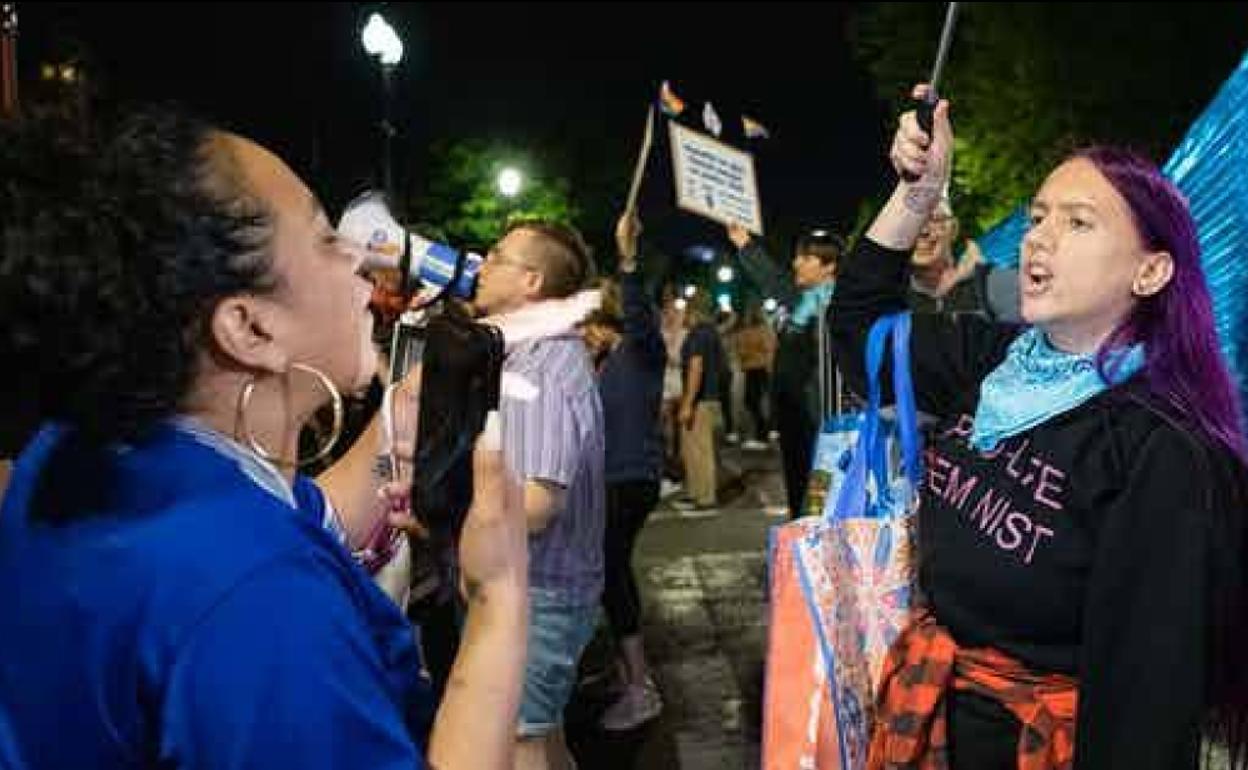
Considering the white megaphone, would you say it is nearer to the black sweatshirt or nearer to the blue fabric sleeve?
the black sweatshirt

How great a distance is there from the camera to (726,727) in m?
4.70

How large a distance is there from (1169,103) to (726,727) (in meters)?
22.5

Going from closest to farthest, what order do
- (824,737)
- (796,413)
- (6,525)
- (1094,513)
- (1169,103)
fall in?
(6,525) → (1094,513) → (824,737) → (796,413) → (1169,103)

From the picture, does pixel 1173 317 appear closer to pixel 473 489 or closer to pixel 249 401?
pixel 473 489

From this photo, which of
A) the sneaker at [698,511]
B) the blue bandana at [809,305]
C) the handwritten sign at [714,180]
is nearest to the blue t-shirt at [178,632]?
the blue bandana at [809,305]

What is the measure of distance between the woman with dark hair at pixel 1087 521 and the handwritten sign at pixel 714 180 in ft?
11.6

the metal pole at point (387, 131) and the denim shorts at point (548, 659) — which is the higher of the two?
the metal pole at point (387, 131)

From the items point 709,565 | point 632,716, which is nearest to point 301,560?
point 632,716

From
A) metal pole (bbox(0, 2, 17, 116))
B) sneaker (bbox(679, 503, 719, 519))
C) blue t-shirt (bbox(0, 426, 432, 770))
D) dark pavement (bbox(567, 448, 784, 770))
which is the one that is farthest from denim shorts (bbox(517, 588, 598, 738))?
metal pole (bbox(0, 2, 17, 116))

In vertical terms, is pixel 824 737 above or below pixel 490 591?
below

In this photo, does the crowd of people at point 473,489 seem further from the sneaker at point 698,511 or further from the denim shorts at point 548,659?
the sneaker at point 698,511

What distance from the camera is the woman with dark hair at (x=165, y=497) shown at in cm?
103

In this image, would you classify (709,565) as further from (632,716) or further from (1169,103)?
(1169,103)

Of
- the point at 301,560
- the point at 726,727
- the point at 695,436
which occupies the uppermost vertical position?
the point at 301,560
